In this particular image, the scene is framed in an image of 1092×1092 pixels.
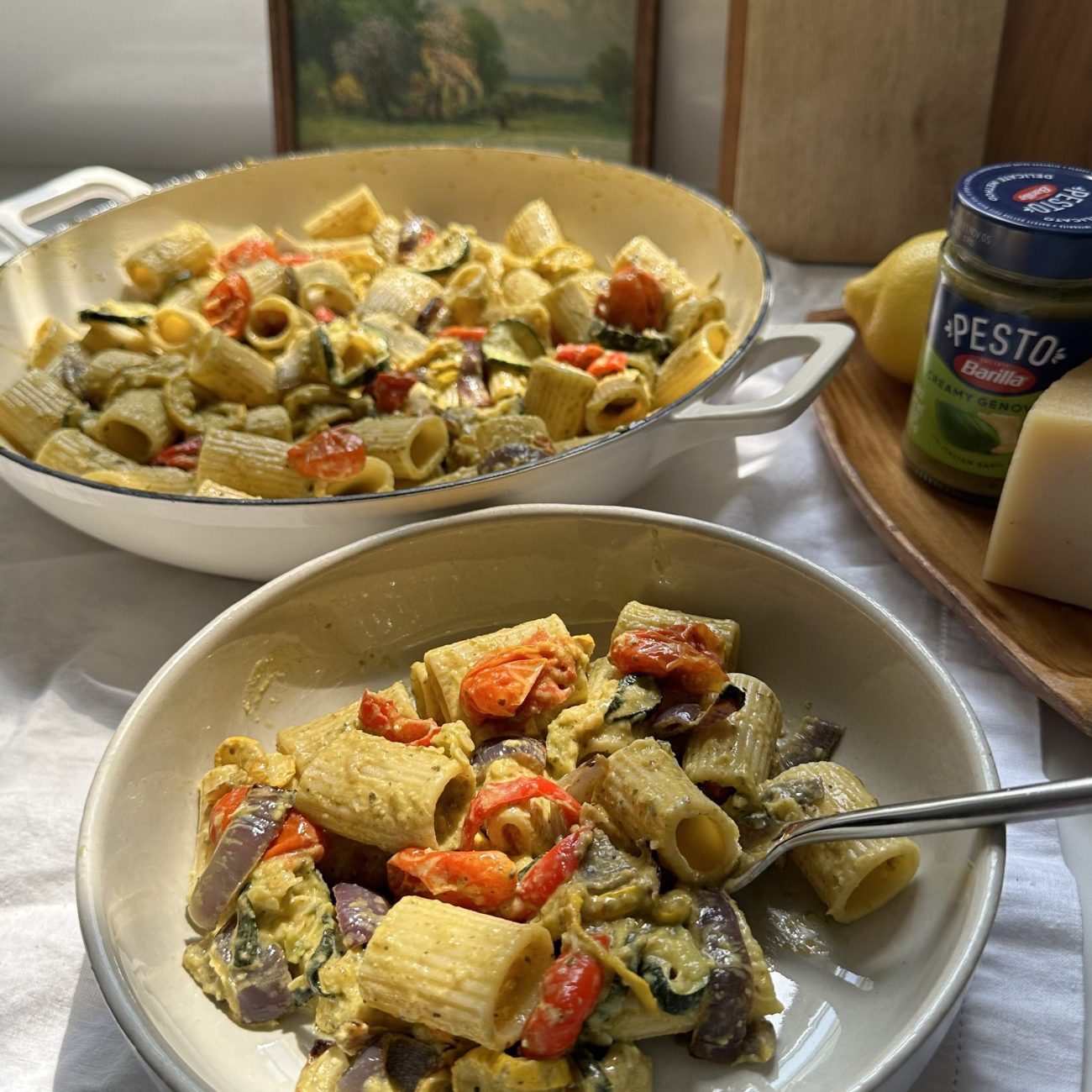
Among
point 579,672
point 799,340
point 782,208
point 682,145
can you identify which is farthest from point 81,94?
point 579,672

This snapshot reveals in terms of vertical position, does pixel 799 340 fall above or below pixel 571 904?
above

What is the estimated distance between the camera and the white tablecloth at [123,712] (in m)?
0.85

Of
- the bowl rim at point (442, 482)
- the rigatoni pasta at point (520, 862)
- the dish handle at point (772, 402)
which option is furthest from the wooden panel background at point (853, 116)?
the rigatoni pasta at point (520, 862)

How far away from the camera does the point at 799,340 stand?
1337mm

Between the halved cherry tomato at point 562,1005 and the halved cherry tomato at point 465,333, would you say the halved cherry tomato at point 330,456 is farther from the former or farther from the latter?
the halved cherry tomato at point 562,1005

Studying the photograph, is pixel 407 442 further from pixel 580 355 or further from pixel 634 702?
pixel 634 702

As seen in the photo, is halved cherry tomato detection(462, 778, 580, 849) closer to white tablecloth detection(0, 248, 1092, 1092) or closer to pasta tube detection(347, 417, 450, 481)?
white tablecloth detection(0, 248, 1092, 1092)

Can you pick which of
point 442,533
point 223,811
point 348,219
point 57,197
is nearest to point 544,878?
point 223,811

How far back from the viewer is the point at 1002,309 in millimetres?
1117

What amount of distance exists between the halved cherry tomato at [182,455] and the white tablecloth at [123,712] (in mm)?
123

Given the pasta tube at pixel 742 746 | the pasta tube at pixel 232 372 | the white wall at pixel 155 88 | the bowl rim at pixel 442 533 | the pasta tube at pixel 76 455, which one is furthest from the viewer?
the white wall at pixel 155 88

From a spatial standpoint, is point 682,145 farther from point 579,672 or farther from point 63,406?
point 579,672

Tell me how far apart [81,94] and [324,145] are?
23.8 inches

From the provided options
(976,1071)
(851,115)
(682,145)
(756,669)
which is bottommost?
(976,1071)
